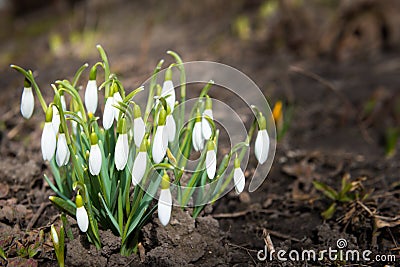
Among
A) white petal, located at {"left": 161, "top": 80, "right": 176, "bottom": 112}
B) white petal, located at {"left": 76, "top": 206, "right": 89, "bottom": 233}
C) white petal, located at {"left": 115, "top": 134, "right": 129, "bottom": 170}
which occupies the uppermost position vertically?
white petal, located at {"left": 161, "top": 80, "right": 176, "bottom": 112}

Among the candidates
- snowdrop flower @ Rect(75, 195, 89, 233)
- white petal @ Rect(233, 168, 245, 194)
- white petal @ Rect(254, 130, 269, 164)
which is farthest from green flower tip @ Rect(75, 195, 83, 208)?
white petal @ Rect(254, 130, 269, 164)

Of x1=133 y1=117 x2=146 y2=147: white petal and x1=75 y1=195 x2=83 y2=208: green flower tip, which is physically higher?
x1=133 y1=117 x2=146 y2=147: white petal

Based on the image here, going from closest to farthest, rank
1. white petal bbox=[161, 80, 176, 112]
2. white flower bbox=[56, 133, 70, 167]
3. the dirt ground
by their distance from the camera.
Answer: white flower bbox=[56, 133, 70, 167] → white petal bbox=[161, 80, 176, 112] → the dirt ground

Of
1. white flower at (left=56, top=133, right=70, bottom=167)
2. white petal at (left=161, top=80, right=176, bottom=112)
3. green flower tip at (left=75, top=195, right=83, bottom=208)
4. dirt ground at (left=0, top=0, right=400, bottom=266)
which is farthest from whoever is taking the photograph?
dirt ground at (left=0, top=0, right=400, bottom=266)

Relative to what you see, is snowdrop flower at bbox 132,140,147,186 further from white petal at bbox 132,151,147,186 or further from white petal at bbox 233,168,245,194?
white petal at bbox 233,168,245,194

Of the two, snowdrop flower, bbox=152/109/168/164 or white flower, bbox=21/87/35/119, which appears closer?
snowdrop flower, bbox=152/109/168/164

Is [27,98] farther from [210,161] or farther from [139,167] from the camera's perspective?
[210,161]

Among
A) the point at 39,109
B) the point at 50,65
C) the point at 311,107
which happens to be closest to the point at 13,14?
the point at 50,65

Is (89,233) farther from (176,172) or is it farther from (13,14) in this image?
(13,14)
